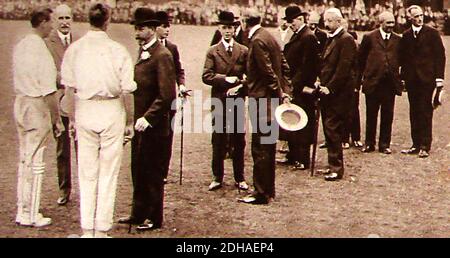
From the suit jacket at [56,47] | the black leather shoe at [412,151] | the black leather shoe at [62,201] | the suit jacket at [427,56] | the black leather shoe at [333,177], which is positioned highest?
the suit jacket at [56,47]

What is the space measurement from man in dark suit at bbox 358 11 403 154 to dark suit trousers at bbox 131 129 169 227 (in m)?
2.41

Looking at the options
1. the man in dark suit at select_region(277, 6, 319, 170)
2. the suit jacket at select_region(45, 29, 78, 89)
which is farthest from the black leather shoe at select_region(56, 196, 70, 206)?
the man in dark suit at select_region(277, 6, 319, 170)

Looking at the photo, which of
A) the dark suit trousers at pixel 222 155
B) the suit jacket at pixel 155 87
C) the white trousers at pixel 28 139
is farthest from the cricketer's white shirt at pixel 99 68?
the dark suit trousers at pixel 222 155

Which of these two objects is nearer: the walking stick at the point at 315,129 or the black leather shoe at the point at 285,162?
the walking stick at the point at 315,129

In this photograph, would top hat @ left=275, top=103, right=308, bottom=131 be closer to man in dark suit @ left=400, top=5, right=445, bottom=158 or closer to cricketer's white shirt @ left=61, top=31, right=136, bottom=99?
cricketer's white shirt @ left=61, top=31, right=136, bottom=99

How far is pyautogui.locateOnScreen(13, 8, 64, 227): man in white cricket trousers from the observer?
12.6 ft

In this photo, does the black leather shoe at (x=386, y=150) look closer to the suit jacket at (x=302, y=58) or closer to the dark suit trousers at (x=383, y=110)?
the dark suit trousers at (x=383, y=110)

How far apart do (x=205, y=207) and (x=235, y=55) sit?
1030mm

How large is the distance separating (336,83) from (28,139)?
2130 mm

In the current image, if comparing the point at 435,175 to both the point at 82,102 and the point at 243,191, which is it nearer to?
the point at 243,191

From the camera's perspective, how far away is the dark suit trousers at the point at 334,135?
5.11m

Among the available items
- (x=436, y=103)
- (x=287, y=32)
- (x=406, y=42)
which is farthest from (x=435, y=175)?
(x=287, y=32)

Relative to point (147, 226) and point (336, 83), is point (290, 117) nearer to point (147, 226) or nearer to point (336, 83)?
point (336, 83)

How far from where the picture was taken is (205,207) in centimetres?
447
